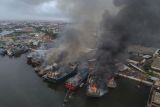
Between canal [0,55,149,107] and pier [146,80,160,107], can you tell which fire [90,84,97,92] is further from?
pier [146,80,160,107]

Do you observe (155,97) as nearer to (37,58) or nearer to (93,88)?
(93,88)

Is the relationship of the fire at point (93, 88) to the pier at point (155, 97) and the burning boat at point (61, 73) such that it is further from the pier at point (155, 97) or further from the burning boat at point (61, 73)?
the pier at point (155, 97)

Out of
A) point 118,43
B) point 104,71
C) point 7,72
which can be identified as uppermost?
point 118,43

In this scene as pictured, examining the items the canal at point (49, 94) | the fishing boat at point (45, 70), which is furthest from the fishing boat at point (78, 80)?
the fishing boat at point (45, 70)

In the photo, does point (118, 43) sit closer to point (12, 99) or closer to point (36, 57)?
point (36, 57)

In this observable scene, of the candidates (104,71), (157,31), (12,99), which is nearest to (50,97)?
(12,99)

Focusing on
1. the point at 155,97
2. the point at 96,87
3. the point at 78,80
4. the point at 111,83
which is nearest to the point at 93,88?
the point at 96,87
